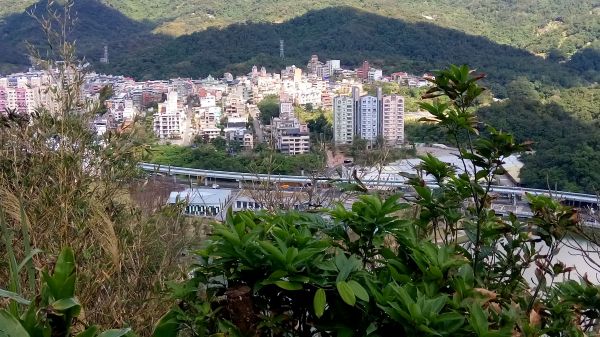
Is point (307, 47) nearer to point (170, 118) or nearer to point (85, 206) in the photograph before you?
point (170, 118)

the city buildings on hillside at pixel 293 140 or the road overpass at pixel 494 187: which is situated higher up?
the road overpass at pixel 494 187

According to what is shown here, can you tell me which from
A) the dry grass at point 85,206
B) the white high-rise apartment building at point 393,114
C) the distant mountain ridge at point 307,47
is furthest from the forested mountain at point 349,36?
the dry grass at point 85,206

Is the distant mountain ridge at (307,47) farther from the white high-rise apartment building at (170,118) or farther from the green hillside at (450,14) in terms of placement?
the white high-rise apartment building at (170,118)

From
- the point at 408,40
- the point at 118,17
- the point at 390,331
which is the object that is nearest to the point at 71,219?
the point at 390,331

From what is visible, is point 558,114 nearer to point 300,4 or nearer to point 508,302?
point 508,302

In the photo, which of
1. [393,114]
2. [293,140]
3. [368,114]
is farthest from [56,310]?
[393,114]

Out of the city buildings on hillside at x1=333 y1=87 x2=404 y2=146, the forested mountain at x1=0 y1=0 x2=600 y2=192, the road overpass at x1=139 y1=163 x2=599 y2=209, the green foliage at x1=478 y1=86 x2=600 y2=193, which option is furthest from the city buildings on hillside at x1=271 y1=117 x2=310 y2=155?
the forested mountain at x1=0 y1=0 x2=600 y2=192
